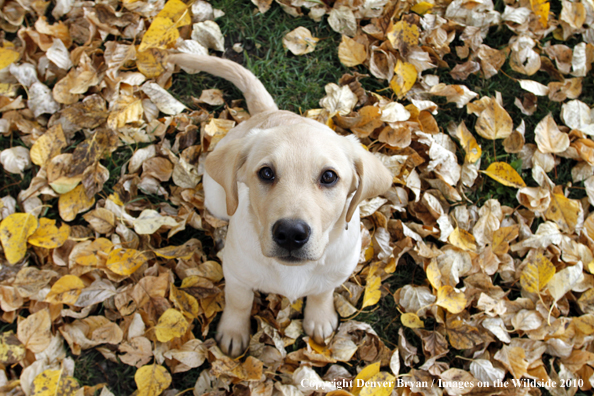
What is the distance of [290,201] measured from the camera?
1878mm

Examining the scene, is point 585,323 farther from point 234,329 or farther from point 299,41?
point 299,41

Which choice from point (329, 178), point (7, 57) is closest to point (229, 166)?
point (329, 178)

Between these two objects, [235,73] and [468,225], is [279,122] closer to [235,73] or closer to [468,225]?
[235,73]

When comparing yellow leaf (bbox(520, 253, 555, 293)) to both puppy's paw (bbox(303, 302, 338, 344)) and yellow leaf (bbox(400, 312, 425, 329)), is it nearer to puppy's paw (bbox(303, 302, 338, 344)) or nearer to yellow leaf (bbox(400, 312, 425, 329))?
yellow leaf (bbox(400, 312, 425, 329))

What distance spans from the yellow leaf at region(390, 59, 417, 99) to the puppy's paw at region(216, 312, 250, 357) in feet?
7.09

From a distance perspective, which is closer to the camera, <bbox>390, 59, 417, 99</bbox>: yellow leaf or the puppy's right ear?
the puppy's right ear

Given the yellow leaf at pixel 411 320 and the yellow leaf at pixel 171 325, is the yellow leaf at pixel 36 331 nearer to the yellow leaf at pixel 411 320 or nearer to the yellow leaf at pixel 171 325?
the yellow leaf at pixel 171 325

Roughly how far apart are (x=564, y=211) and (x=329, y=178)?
215 cm

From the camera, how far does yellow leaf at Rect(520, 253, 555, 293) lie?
113 inches

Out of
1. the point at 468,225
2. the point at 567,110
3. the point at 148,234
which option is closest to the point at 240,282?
the point at 148,234

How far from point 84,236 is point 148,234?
1.59 feet

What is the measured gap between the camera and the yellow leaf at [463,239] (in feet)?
9.82

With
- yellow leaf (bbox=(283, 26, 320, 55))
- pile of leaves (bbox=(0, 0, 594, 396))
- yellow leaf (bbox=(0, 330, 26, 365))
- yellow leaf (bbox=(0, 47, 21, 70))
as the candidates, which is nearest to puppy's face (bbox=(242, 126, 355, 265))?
pile of leaves (bbox=(0, 0, 594, 396))

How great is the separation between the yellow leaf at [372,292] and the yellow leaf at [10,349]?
87.4 inches
